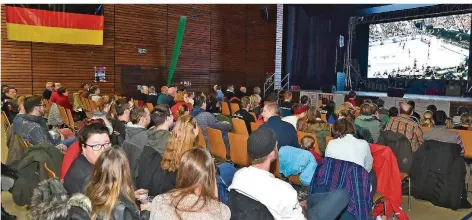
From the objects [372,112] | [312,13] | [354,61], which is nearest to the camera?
[372,112]

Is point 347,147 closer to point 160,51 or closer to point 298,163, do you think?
point 298,163

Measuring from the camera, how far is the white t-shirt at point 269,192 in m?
2.20

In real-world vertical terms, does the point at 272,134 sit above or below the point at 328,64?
below

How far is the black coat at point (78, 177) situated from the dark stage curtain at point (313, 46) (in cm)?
1490

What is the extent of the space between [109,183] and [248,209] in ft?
2.34

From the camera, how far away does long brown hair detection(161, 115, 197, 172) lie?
3.08 meters

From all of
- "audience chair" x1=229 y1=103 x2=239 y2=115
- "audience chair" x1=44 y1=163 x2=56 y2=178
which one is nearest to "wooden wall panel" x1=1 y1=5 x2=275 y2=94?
"audience chair" x1=229 y1=103 x2=239 y2=115

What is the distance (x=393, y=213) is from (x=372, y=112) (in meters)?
2.44

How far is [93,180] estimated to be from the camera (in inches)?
85.9

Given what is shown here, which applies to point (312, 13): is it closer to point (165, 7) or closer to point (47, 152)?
point (165, 7)

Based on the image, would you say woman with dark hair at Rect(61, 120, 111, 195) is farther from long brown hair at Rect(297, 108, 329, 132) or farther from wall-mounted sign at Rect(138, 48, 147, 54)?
wall-mounted sign at Rect(138, 48, 147, 54)

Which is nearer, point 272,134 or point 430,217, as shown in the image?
point 272,134

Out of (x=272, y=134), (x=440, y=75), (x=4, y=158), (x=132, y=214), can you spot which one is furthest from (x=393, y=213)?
(x=440, y=75)

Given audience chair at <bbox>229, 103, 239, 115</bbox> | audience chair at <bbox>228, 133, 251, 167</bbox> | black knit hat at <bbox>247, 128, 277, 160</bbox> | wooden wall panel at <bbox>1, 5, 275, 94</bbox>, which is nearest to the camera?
black knit hat at <bbox>247, 128, 277, 160</bbox>
